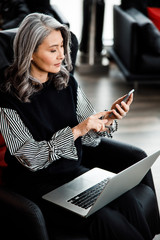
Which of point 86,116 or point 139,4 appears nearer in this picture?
point 86,116

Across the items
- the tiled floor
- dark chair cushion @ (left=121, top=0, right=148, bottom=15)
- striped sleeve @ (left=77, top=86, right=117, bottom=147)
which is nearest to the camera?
striped sleeve @ (left=77, top=86, right=117, bottom=147)

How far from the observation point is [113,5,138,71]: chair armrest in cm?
409

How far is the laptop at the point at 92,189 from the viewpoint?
5.29 feet

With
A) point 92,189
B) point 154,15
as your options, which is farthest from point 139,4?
point 92,189

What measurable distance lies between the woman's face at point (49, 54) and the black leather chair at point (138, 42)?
7.57 ft

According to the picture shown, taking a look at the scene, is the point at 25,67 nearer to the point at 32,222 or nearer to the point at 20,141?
the point at 20,141

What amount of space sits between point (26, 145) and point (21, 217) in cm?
31

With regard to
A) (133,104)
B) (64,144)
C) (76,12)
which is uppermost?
(64,144)

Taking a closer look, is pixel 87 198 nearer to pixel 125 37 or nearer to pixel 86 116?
pixel 86 116

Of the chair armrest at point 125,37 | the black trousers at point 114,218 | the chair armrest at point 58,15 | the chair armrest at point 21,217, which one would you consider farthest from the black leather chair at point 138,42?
the chair armrest at point 21,217

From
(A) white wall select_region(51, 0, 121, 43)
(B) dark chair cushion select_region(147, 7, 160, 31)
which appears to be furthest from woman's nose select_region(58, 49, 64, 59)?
(A) white wall select_region(51, 0, 121, 43)

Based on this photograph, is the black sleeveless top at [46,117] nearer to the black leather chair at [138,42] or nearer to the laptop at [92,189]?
the laptop at [92,189]

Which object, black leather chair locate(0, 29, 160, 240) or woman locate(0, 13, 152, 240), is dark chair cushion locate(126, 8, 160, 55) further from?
black leather chair locate(0, 29, 160, 240)

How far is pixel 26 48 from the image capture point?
1770 mm
